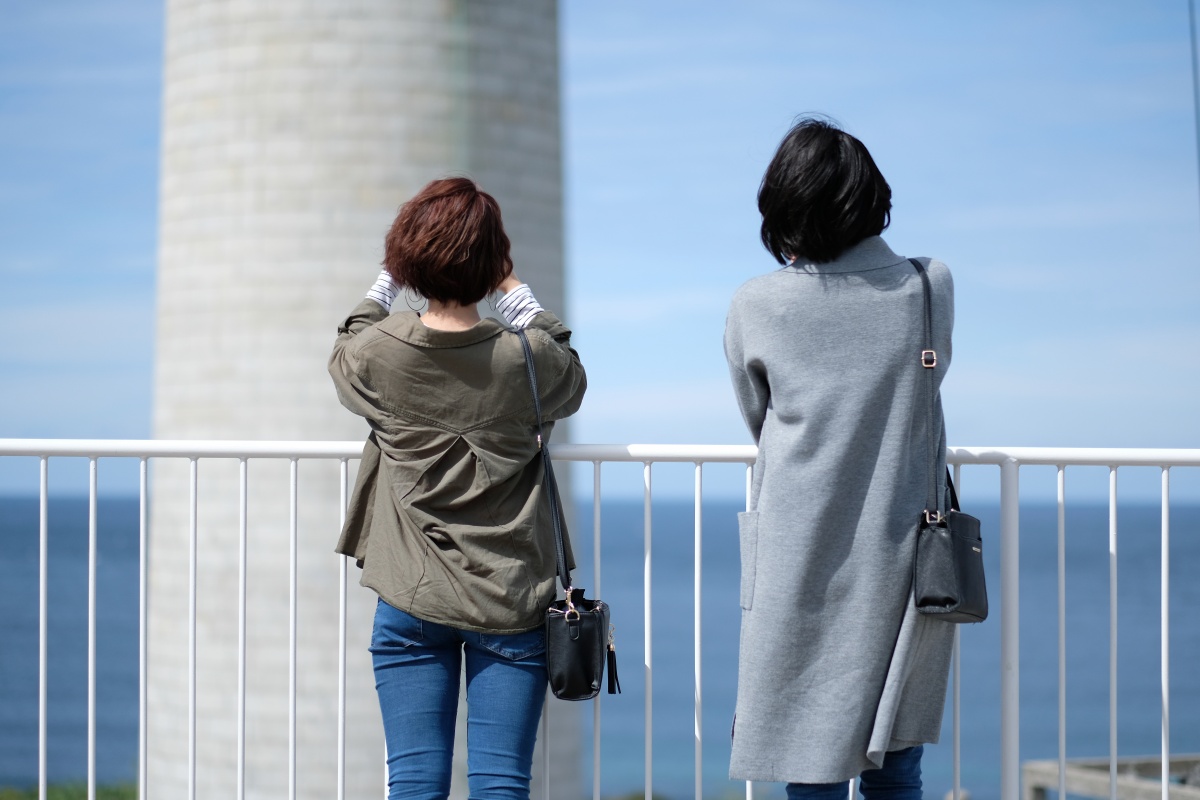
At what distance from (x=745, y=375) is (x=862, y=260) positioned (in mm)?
299

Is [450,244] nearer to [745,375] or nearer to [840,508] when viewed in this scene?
[745,375]

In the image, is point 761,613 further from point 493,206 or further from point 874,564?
point 493,206

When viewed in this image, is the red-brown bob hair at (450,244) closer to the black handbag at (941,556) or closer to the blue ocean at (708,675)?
the black handbag at (941,556)

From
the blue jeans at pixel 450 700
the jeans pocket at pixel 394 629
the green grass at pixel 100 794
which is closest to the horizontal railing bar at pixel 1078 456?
the blue jeans at pixel 450 700

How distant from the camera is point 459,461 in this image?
2203 mm

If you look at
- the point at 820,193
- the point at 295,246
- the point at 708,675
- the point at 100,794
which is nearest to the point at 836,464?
the point at 820,193

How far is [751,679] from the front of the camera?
2232 mm

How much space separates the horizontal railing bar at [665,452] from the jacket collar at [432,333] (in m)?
0.63

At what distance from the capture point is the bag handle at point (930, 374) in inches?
85.3

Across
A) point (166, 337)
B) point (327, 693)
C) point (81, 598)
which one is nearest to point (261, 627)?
point (327, 693)

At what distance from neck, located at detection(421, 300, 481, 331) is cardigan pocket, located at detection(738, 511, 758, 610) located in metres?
0.63

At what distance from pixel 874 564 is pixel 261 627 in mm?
5529

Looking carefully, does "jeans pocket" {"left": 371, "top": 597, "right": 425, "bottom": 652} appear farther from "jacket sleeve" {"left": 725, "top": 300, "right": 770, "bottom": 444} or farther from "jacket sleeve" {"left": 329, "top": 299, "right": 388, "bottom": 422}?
"jacket sleeve" {"left": 725, "top": 300, "right": 770, "bottom": 444}

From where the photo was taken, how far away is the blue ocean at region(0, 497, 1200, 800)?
37.9 meters
